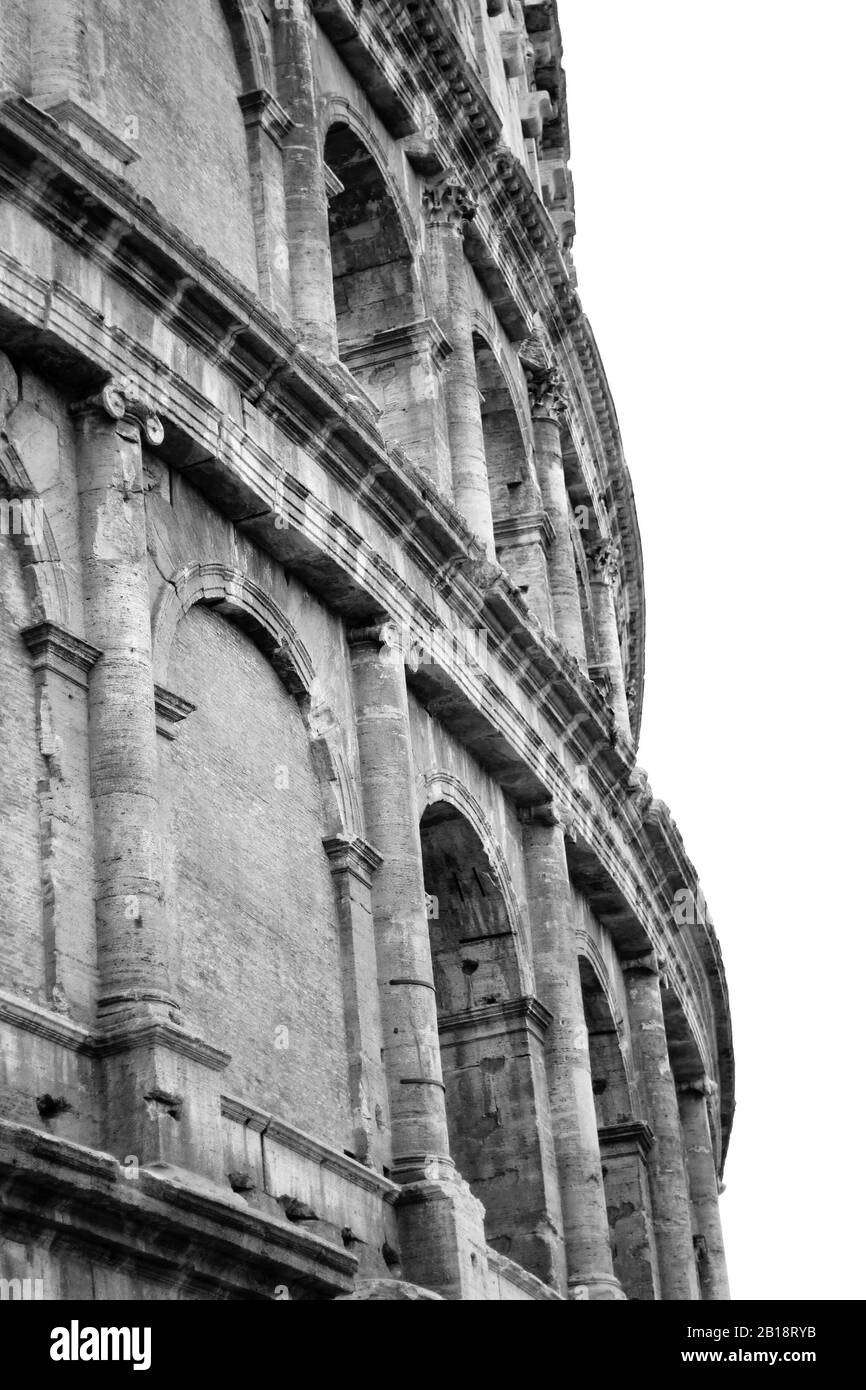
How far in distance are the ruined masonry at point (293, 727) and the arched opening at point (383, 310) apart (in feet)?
0.14

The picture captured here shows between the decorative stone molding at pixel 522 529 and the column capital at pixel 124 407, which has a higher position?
the decorative stone molding at pixel 522 529

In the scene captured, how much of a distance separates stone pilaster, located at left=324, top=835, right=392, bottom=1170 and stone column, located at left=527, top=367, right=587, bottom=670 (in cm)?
969

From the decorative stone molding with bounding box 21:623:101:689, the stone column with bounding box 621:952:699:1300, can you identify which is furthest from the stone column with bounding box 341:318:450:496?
the decorative stone molding with bounding box 21:623:101:689

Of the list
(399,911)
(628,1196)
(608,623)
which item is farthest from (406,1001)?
(608,623)

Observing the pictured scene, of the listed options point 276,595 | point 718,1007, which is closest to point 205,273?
point 276,595

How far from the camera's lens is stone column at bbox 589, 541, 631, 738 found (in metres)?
31.8

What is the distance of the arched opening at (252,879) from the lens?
1725cm

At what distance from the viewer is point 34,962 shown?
50.3ft

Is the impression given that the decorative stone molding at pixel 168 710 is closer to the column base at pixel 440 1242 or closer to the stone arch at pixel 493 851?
the column base at pixel 440 1242

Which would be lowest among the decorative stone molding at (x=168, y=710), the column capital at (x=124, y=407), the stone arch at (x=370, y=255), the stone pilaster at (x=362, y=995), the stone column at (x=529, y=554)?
the stone pilaster at (x=362, y=995)

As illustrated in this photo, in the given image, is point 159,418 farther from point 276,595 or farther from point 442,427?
point 442,427

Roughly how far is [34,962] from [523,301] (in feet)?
51.3

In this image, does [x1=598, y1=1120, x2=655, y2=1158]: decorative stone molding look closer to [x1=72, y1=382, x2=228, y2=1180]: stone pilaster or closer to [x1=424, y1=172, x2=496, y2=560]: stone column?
[x1=424, y1=172, x2=496, y2=560]: stone column

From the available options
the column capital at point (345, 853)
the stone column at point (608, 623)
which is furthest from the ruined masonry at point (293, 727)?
the stone column at point (608, 623)
